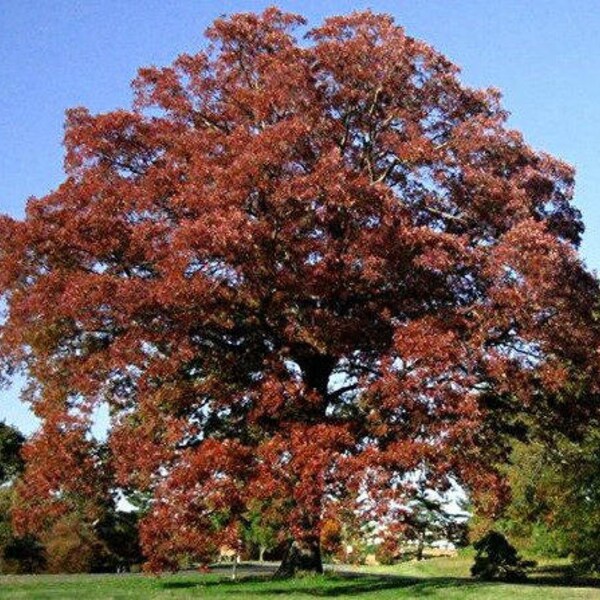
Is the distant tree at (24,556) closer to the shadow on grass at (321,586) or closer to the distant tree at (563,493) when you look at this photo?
the shadow on grass at (321,586)

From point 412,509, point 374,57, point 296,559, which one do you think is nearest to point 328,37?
point 374,57

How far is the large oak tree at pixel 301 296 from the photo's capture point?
55.6 ft

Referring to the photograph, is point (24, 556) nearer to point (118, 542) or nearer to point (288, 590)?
point (118, 542)

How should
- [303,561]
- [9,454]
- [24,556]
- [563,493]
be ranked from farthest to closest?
[9,454]
[24,556]
[563,493]
[303,561]

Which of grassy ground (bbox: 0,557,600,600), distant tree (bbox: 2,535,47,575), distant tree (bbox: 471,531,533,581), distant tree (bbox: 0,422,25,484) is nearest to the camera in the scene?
grassy ground (bbox: 0,557,600,600)

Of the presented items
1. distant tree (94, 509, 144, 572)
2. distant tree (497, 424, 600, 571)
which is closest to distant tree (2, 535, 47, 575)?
distant tree (94, 509, 144, 572)

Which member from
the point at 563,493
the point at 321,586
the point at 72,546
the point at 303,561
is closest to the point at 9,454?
the point at 72,546

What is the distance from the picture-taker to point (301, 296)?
18688mm

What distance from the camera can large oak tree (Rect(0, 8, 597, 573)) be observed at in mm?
16953

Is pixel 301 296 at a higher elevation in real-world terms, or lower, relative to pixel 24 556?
higher

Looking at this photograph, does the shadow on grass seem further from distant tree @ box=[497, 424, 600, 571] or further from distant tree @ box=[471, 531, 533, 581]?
distant tree @ box=[497, 424, 600, 571]

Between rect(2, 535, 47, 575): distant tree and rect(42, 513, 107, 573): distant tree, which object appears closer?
rect(2, 535, 47, 575): distant tree

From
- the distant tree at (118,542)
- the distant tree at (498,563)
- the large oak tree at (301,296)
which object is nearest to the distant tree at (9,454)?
the distant tree at (118,542)

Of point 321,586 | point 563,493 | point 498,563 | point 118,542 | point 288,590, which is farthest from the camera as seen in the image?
point 118,542
